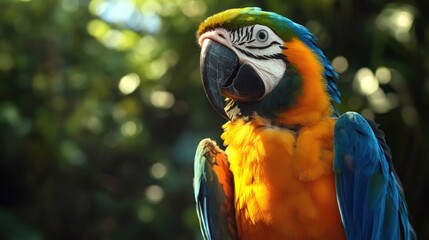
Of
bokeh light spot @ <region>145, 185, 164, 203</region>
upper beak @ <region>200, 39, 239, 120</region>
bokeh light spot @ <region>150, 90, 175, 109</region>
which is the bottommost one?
bokeh light spot @ <region>145, 185, 164, 203</region>

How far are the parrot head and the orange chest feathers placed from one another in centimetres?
5

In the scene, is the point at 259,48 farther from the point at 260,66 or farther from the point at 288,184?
the point at 288,184

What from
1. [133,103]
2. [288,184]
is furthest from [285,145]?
[133,103]

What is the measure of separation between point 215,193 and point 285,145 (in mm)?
218

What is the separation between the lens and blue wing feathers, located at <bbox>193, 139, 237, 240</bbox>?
5.07 feet

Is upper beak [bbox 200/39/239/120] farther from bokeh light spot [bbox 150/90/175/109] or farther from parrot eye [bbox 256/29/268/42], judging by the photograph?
bokeh light spot [bbox 150/90/175/109]

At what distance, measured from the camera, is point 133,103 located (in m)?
3.17

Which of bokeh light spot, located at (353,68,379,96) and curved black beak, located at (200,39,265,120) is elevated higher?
curved black beak, located at (200,39,265,120)

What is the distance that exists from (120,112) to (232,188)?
5.47 ft

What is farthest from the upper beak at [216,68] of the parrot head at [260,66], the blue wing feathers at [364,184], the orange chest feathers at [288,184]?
the blue wing feathers at [364,184]

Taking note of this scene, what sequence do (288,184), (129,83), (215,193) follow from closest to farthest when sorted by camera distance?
(288,184), (215,193), (129,83)

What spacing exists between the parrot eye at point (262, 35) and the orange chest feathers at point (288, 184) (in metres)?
0.18

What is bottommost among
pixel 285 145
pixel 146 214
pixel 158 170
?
pixel 146 214

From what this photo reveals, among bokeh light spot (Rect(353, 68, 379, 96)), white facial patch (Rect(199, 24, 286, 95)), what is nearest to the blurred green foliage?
bokeh light spot (Rect(353, 68, 379, 96))
